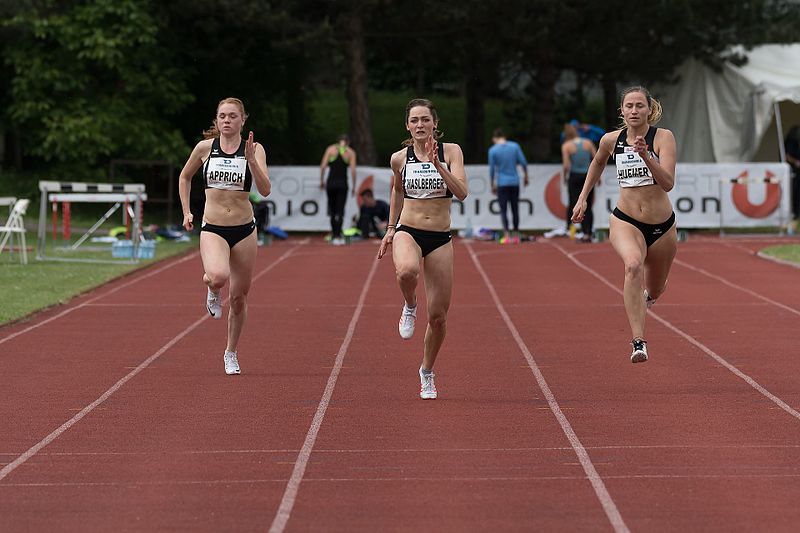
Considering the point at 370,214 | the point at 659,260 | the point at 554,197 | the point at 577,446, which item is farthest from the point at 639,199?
the point at 554,197

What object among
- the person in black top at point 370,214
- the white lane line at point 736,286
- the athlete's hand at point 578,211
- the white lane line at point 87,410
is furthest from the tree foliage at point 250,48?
the athlete's hand at point 578,211

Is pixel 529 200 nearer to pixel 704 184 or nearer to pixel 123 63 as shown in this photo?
pixel 704 184

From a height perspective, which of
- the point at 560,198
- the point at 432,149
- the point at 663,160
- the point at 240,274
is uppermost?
the point at 432,149

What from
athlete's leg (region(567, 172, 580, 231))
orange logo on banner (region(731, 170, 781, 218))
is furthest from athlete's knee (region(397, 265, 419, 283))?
orange logo on banner (region(731, 170, 781, 218))

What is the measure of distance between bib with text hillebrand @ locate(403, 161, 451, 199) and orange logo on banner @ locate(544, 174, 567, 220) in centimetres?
1991

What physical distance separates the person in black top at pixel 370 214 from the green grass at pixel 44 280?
4.89m

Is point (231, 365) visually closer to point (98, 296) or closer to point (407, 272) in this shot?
point (407, 272)

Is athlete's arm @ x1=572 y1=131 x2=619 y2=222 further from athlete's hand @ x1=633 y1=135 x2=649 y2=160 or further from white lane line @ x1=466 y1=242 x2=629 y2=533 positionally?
white lane line @ x1=466 y1=242 x2=629 y2=533

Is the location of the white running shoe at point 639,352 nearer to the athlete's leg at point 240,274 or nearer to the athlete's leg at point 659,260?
the athlete's leg at point 659,260

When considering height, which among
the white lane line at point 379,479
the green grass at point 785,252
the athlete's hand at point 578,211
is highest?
the athlete's hand at point 578,211

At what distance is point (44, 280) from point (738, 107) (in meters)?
17.8

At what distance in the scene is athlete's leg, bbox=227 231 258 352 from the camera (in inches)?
425

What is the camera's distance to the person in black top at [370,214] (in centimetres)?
2847

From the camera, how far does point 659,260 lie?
34.8 ft
